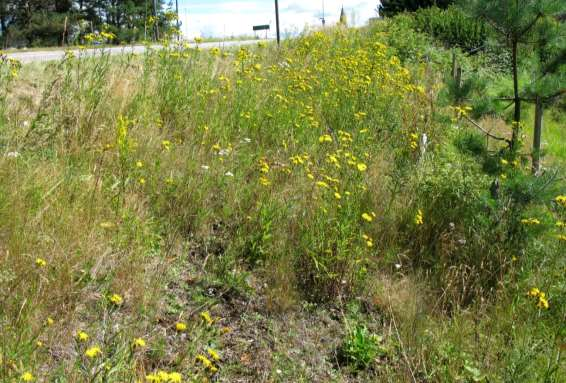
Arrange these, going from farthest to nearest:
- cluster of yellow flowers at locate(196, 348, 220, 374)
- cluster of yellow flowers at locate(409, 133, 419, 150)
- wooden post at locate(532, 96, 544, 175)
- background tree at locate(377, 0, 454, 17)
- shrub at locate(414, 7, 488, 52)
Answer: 1. background tree at locate(377, 0, 454, 17)
2. shrub at locate(414, 7, 488, 52)
3. cluster of yellow flowers at locate(409, 133, 419, 150)
4. wooden post at locate(532, 96, 544, 175)
5. cluster of yellow flowers at locate(196, 348, 220, 374)

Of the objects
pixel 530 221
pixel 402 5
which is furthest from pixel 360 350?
pixel 402 5

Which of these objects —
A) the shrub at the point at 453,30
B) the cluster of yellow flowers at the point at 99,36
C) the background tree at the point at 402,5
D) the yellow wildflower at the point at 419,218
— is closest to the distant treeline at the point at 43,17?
the background tree at the point at 402,5

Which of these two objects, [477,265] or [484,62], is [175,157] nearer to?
[477,265]

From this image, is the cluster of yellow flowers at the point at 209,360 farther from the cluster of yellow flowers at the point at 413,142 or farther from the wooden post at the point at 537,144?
the wooden post at the point at 537,144

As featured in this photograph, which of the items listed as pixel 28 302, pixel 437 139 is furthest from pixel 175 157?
pixel 437 139

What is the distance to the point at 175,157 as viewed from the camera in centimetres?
450

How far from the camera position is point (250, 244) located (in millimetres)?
3852

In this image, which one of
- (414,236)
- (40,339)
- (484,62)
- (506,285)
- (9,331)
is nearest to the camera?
(9,331)

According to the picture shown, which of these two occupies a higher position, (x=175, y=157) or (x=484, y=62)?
(x=484, y=62)

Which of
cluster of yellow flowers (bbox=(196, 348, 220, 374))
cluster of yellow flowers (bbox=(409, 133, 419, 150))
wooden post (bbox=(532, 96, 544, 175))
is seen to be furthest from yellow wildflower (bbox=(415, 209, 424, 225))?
cluster of yellow flowers (bbox=(196, 348, 220, 374))

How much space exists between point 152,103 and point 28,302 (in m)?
2.82

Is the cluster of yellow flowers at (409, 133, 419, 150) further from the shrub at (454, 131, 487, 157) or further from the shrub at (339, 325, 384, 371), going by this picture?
the shrub at (339, 325, 384, 371)

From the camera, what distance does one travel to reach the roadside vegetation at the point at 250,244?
2867 mm

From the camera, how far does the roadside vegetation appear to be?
287 centimetres
